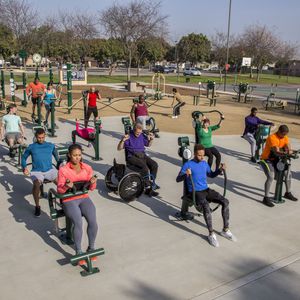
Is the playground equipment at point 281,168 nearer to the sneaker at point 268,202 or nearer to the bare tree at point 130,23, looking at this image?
the sneaker at point 268,202

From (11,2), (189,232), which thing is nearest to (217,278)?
(189,232)

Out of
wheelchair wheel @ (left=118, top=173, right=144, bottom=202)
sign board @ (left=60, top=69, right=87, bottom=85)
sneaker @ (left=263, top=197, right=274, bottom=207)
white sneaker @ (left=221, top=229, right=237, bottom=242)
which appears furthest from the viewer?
sign board @ (left=60, top=69, right=87, bottom=85)

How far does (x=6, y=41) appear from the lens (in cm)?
4688

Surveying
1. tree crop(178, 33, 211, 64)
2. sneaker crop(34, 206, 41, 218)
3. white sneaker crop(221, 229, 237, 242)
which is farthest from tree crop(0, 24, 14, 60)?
white sneaker crop(221, 229, 237, 242)

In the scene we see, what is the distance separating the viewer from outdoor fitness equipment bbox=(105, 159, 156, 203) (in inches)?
280

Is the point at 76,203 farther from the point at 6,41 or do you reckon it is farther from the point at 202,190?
the point at 6,41

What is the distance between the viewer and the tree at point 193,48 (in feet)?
235

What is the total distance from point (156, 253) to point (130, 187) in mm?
1944

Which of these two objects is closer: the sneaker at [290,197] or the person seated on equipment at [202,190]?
the person seated on equipment at [202,190]

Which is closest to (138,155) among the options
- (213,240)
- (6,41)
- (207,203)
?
(207,203)

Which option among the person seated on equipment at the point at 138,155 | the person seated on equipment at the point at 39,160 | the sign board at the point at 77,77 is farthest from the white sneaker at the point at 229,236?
the sign board at the point at 77,77

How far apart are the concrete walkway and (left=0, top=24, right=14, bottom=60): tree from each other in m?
39.7

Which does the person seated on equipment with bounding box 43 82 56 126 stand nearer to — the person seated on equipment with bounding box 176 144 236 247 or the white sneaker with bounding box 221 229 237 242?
the person seated on equipment with bounding box 176 144 236 247

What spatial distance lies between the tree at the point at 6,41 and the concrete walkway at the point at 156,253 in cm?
3968
